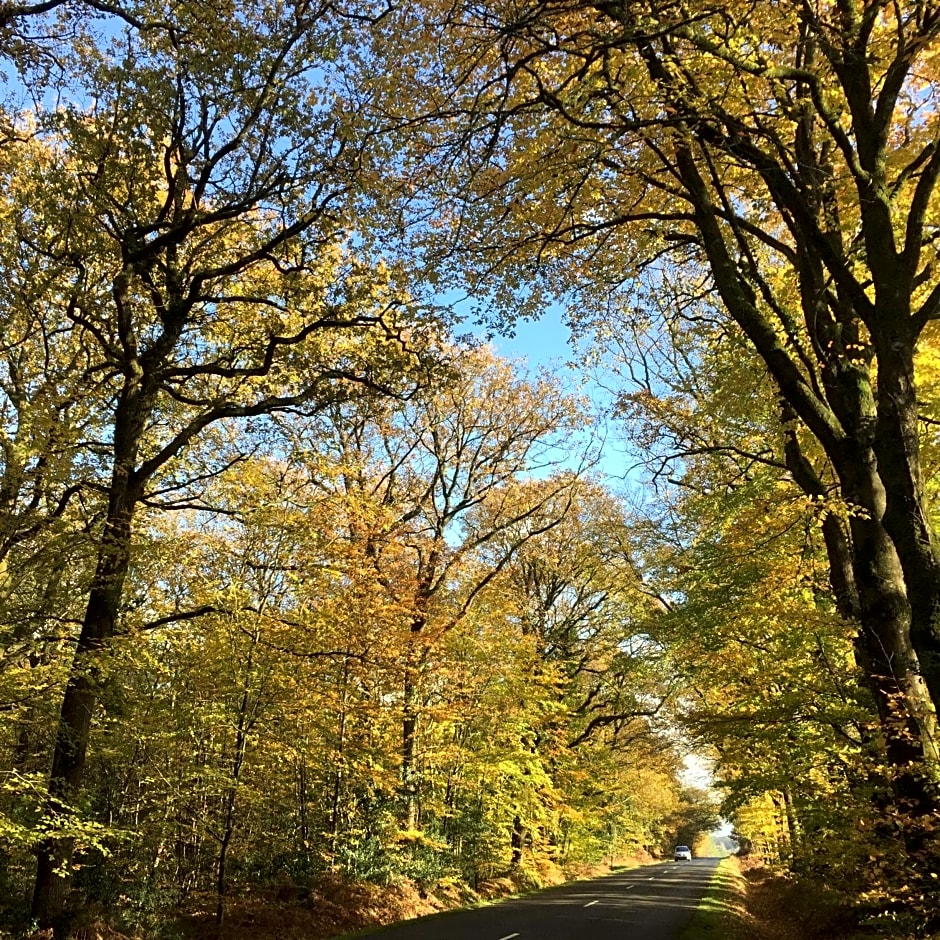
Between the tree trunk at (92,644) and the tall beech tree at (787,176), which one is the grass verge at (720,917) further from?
the tree trunk at (92,644)

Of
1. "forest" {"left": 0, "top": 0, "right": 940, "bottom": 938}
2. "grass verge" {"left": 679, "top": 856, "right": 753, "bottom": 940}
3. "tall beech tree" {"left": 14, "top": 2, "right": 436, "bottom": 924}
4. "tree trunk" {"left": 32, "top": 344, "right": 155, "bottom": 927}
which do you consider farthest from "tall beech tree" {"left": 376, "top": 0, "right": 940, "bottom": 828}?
"grass verge" {"left": 679, "top": 856, "right": 753, "bottom": 940}

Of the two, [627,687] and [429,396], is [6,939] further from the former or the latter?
[627,687]

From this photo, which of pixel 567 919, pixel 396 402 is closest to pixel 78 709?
pixel 396 402

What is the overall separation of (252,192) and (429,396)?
4.06 metres

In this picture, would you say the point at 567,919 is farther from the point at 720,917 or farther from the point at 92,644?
the point at 92,644

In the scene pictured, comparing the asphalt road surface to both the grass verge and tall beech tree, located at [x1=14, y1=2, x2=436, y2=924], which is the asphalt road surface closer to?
the grass verge

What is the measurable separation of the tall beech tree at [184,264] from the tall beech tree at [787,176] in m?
2.31

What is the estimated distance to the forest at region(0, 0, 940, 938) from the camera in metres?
5.82

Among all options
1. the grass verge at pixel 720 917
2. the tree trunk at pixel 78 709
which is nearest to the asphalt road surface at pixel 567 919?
the grass verge at pixel 720 917

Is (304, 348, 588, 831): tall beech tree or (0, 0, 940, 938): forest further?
(304, 348, 588, 831): tall beech tree

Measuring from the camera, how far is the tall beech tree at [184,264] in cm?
823

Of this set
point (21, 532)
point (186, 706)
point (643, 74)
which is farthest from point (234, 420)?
point (643, 74)

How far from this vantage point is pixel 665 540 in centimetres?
1822

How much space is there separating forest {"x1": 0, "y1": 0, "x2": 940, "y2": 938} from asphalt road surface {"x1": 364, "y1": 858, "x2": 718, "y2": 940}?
1931 millimetres
